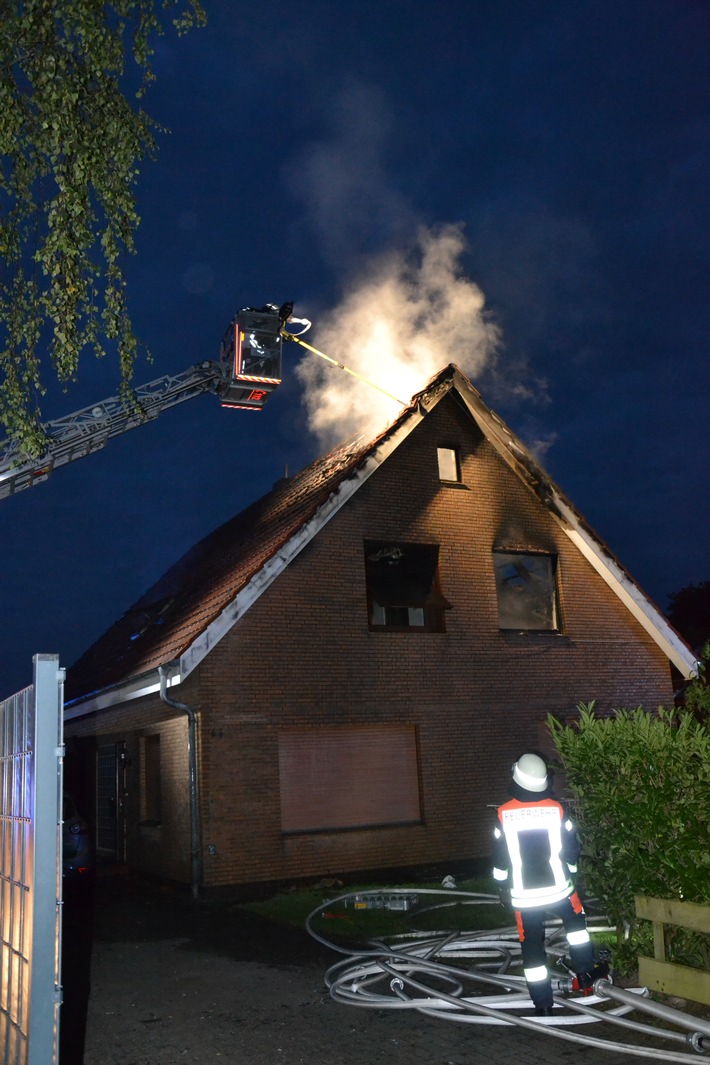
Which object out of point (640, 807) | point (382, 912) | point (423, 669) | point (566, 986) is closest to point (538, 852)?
point (640, 807)

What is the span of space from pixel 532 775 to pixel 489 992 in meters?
1.82

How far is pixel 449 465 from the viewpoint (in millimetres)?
16172

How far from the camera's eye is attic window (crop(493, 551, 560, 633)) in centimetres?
1627

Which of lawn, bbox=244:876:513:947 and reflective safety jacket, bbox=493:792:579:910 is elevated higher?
reflective safety jacket, bbox=493:792:579:910

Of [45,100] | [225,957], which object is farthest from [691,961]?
[45,100]

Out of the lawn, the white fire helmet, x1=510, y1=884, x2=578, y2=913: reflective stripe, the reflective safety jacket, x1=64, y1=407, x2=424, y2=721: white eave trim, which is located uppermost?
x1=64, y1=407, x2=424, y2=721: white eave trim

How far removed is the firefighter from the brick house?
6622mm

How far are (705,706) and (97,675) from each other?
470 inches

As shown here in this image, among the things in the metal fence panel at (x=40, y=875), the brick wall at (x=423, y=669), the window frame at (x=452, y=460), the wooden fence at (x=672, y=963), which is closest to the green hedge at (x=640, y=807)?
the wooden fence at (x=672, y=963)

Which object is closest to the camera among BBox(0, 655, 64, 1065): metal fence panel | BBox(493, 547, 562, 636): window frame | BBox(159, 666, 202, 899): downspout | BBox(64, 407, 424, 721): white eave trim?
BBox(0, 655, 64, 1065): metal fence panel

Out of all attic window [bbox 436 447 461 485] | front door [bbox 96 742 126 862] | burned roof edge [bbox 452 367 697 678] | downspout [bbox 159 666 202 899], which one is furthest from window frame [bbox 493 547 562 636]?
front door [bbox 96 742 126 862]

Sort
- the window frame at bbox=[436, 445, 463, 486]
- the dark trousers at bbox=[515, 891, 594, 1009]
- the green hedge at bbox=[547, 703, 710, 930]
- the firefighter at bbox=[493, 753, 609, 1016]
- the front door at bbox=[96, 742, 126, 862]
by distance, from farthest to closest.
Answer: the front door at bbox=[96, 742, 126, 862], the window frame at bbox=[436, 445, 463, 486], the green hedge at bbox=[547, 703, 710, 930], the firefighter at bbox=[493, 753, 609, 1016], the dark trousers at bbox=[515, 891, 594, 1009]

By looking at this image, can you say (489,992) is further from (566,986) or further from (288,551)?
(288,551)

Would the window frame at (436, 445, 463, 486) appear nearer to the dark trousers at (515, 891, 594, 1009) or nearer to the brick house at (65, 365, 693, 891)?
the brick house at (65, 365, 693, 891)
